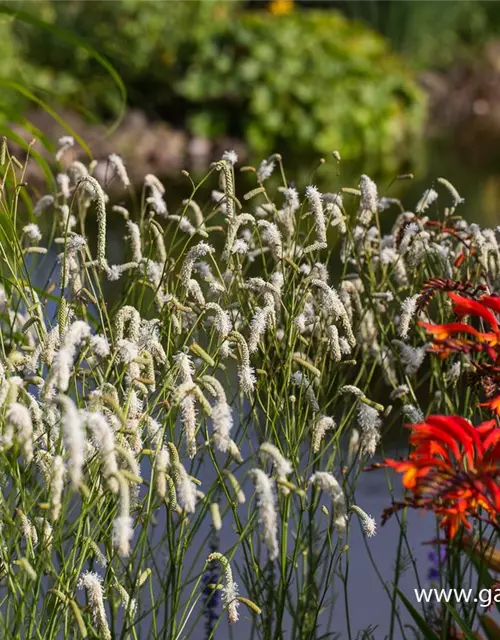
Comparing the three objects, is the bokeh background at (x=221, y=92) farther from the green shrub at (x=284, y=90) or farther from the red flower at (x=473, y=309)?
the red flower at (x=473, y=309)

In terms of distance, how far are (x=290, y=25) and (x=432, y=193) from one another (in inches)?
296

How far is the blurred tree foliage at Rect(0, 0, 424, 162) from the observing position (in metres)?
9.16

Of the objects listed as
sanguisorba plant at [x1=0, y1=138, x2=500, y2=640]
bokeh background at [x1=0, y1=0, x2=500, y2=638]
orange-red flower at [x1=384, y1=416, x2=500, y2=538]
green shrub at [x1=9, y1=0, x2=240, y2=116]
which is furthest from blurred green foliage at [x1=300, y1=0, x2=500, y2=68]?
orange-red flower at [x1=384, y1=416, x2=500, y2=538]

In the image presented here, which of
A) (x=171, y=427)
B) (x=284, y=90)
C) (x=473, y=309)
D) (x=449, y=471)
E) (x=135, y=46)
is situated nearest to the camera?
(x=449, y=471)

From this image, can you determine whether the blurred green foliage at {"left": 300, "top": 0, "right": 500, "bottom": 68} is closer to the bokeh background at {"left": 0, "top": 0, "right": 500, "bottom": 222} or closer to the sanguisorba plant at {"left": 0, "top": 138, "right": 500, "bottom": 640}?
the bokeh background at {"left": 0, "top": 0, "right": 500, "bottom": 222}

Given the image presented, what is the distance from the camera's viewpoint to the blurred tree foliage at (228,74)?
916 centimetres

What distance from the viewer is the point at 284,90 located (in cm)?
909

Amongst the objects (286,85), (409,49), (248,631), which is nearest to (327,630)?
(248,631)

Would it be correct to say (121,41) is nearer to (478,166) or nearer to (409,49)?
(478,166)

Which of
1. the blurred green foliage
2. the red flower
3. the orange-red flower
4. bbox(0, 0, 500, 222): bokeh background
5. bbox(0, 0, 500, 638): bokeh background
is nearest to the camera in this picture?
the orange-red flower

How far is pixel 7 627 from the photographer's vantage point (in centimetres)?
174

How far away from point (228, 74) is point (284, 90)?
0.51 meters

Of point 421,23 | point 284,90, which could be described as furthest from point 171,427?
point 421,23

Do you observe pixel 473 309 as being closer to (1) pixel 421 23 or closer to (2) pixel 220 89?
(2) pixel 220 89
